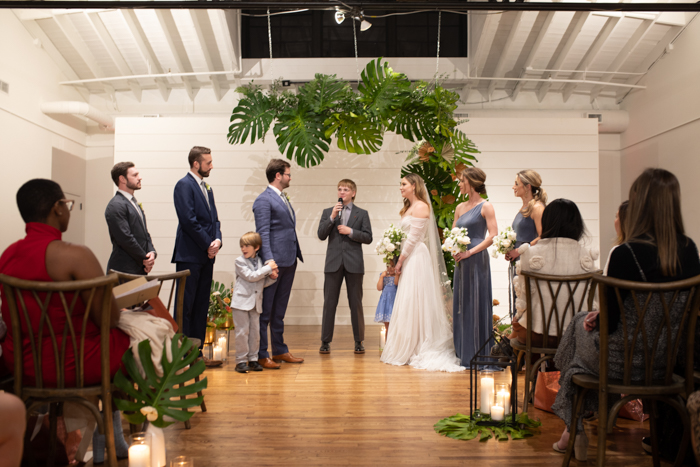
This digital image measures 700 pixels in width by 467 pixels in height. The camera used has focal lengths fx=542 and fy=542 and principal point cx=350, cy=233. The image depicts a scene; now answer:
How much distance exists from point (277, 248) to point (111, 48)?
4.95 meters

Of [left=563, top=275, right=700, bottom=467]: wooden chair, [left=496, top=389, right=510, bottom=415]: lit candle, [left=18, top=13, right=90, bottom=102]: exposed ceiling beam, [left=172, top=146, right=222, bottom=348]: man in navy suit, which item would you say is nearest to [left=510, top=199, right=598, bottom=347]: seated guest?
[left=496, top=389, right=510, bottom=415]: lit candle

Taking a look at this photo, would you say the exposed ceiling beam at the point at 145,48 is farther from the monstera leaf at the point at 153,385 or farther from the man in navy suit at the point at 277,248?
the monstera leaf at the point at 153,385

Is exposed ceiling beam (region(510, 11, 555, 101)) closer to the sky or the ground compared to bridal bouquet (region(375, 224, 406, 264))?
closer to the sky

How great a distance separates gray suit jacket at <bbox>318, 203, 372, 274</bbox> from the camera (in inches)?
204

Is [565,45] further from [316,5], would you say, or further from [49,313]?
[49,313]

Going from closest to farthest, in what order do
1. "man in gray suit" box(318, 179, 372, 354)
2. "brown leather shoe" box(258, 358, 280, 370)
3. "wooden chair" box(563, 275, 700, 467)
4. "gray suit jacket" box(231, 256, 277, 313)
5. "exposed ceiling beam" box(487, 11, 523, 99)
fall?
1. "wooden chair" box(563, 275, 700, 467)
2. "gray suit jacket" box(231, 256, 277, 313)
3. "brown leather shoe" box(258, 358, 280, 370)
4. "man in gray suit" box(318, 179, 372, 354)
5. "exposed ceiling beam" box(487, 11, 523, 99)

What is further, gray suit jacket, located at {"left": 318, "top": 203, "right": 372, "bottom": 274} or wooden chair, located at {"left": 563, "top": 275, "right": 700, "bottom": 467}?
gray suit jacket, located at {"left": 318, "top": 203, "right": 372, "bottom": 274}

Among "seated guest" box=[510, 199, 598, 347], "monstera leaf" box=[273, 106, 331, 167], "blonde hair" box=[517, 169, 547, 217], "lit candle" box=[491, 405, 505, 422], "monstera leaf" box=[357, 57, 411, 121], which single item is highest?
"monstera leaf" box=[357, 57, 411, 121]

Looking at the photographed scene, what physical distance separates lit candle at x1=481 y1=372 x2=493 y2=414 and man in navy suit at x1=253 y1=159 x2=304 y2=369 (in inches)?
83.7

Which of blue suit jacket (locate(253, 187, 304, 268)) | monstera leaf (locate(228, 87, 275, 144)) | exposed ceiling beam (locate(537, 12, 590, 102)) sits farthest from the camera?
exposed ceiling beam (locate(537, 12, 590, 102))

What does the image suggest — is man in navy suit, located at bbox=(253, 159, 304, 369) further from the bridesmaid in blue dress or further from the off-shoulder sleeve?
the bridesmaid in blue dress

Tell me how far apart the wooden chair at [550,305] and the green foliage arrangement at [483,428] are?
24 cm

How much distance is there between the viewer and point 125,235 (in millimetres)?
4055

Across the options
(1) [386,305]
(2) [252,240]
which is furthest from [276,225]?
(1) [386,305]
